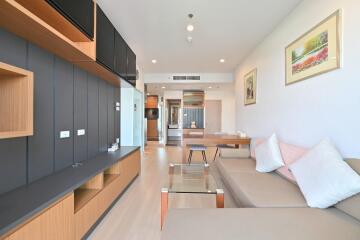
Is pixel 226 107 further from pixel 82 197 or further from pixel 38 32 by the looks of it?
pixel 38 32

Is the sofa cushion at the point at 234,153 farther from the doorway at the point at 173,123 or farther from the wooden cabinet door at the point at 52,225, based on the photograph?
the doorway at the point at 173,123

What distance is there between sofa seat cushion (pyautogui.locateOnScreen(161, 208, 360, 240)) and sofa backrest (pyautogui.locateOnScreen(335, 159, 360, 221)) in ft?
0.13

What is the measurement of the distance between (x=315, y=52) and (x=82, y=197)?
3.12 metres

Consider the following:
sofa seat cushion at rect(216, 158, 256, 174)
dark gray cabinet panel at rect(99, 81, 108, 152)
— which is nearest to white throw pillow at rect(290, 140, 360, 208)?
sofa seat cushion at rect(216, 158, 256, 174)

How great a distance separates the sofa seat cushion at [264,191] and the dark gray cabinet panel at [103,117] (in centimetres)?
216

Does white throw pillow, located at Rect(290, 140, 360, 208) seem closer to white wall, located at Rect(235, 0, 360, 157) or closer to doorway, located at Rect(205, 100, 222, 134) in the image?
white wall, located at Rect(235, 0, 360, 157)

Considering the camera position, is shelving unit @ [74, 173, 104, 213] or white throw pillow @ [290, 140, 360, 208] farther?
shelving unit @ [74, 173, 104, 213]

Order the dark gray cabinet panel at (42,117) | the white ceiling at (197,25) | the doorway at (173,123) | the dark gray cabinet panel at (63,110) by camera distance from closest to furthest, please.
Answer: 1. the dark gray cabinet panel at (42,117)
2. the dark gray cabinet panel at (63,110)
3. the white ceiling at (197,25)
4. the doorway at (173,123)

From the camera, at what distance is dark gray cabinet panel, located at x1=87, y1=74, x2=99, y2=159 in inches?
116

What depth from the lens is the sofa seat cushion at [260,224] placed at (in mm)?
1301

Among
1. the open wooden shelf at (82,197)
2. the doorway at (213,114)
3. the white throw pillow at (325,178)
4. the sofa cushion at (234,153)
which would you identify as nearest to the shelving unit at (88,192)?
the open wooden shelf at (82,197)

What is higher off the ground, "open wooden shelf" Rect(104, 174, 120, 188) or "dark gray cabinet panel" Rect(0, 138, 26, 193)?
"dark gray cabinet panel" Rect(0, 138, 26, 193)

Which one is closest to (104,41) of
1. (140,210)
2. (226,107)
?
(140,210)

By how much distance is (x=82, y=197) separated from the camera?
6.86 ft
